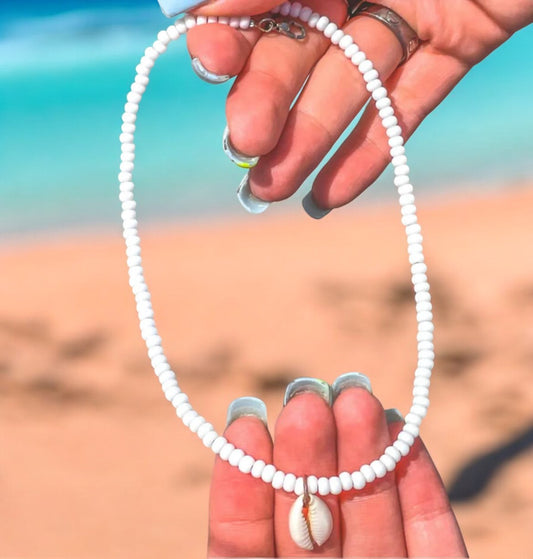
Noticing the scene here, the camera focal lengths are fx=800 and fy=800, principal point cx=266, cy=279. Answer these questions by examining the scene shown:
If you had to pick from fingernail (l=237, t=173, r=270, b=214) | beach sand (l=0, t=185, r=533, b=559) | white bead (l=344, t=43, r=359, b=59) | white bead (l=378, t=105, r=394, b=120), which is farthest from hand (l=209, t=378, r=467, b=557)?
beach sand (l=0, t=185, r=533, b=559)

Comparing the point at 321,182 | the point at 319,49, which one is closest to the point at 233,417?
the point at 321,182

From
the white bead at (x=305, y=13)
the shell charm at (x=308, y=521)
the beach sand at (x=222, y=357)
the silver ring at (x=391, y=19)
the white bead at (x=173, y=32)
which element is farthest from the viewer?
the beach sand at (x=222, y=357)

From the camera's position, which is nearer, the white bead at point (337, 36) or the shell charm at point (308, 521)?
the shell charm at point (308, 521)

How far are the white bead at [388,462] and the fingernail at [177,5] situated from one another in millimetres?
807

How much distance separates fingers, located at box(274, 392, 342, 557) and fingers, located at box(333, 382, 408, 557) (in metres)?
0.02

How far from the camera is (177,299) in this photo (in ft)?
9.48

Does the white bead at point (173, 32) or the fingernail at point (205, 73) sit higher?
the white bead at point (173, 32)

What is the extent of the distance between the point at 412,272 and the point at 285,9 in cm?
53

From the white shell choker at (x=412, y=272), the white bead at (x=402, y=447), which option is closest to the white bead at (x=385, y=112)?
the white shell choker at (x=412, y=272)

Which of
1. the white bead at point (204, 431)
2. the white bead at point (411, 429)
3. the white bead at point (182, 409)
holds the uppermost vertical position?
the white bead at point (182, 409)

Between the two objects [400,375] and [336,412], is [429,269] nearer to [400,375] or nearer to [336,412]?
[400,375]

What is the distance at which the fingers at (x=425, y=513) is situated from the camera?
1.33m

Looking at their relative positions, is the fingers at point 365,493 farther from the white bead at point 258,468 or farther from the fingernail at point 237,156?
the fingernail at point 237,156

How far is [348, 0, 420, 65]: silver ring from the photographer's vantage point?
5.28 ft
